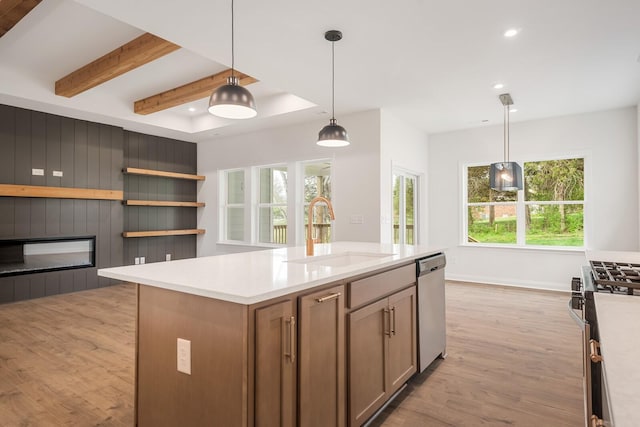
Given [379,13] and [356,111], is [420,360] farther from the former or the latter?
[356,111]

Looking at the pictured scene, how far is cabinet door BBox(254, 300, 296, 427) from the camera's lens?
1349 millimetres

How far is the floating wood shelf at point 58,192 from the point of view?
4.80 meters

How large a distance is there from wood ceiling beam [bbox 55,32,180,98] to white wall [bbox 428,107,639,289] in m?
4.88

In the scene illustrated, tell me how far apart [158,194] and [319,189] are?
318 cm

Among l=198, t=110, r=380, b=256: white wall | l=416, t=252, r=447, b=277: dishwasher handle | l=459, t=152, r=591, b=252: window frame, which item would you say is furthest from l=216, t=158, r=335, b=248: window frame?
l=416, t=252, r=447, b=277: dishwasher handle

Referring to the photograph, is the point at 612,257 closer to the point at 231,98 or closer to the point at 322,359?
the point at 322,359

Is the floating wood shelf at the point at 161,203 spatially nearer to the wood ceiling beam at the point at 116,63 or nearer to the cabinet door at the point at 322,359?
the wood ceiling beam at the point at 116,63

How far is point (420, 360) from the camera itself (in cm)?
258

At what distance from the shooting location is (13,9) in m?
2.90

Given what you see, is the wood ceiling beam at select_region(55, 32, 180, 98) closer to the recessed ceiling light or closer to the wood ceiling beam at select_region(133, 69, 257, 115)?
the wood ceiling beam at select_region(133, 69, 257, 115)

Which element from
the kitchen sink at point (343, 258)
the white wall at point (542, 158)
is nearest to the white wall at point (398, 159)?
the white wall at point (542, 158)

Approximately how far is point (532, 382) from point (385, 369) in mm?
1255

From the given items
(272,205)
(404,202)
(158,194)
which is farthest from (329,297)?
(158,194)

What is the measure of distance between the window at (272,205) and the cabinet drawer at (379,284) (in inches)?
161
